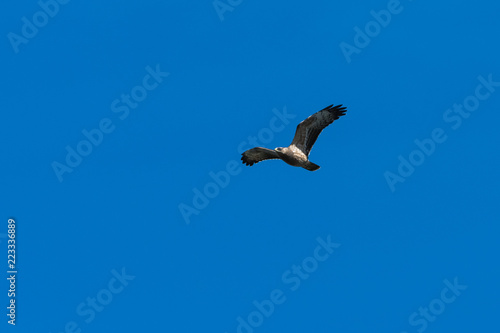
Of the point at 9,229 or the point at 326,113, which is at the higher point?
the point at 9,229

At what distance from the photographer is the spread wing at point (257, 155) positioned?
138 feet

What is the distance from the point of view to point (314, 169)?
41.2 m

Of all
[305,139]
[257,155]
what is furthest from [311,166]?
[257,155]

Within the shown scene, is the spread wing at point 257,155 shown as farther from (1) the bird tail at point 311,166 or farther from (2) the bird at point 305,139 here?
(1) the bird tail at point 311,166

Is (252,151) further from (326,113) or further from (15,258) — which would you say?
(15,258)

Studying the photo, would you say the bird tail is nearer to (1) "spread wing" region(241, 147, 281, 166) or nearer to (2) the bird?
(2) the bird

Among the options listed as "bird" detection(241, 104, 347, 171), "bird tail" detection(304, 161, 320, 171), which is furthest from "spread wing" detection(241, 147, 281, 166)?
"bird tail" detection(304, 161, 320, 171)

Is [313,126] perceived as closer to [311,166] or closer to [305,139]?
[305,139]

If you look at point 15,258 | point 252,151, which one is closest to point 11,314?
point 15,258

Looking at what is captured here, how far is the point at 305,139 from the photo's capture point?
4184 centimetres

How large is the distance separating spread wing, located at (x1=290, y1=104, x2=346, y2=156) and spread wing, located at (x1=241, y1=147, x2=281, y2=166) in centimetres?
84

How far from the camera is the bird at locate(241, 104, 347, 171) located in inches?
1625

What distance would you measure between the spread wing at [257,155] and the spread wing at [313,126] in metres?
0.84

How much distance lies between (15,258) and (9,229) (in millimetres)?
1160
